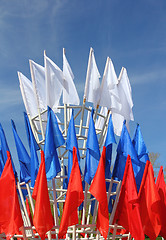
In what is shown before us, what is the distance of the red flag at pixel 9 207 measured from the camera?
7.68m

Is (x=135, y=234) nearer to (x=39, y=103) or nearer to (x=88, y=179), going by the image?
(x=88, y=179)

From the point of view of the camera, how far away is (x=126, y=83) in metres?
10.4

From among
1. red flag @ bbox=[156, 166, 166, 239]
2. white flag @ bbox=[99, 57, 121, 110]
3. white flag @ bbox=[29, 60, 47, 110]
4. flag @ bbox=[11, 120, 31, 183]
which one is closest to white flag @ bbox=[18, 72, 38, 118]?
white flag @ bbox=[29, 60, 47, 110]

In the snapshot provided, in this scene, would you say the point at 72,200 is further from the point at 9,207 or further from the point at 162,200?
the point at 162,200

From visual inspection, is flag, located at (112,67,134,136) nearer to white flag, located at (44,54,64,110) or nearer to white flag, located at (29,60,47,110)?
white flag, located at (44,54,64,110)

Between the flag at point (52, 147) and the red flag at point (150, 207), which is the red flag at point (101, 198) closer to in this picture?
the flag at point (52, 147)

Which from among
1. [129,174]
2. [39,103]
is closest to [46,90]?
[39,103]

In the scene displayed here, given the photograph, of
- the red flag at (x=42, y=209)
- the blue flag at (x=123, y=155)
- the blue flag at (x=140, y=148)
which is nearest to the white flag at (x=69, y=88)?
the blue flag at (x=123, y=155)

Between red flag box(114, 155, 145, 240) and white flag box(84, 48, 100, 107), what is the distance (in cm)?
234

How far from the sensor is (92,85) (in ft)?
31.4

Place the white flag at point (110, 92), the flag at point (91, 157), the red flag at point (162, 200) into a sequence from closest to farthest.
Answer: the flag at point (91, 157) < the red flag at point (162, 200) < the white flag at point (110, 92)

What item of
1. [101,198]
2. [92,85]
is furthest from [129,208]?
[92,85]

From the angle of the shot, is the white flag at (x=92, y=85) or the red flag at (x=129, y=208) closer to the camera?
the red flag at (x=129, y=208)

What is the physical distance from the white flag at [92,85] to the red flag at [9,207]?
11.0ft
